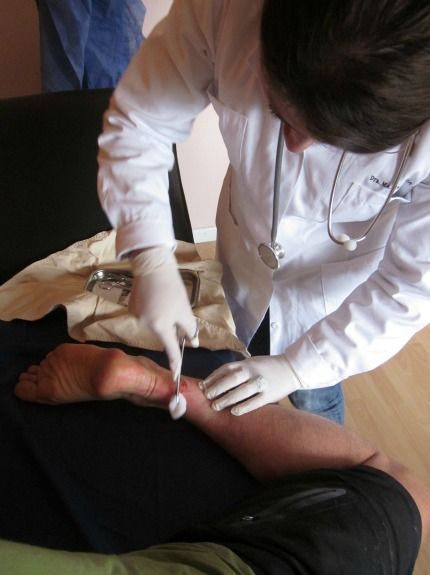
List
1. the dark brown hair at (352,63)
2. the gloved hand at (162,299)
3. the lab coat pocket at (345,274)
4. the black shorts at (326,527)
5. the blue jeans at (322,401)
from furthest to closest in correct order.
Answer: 1. the blue jeans at (322,401)
2. the lab coat pocket at (345,274)
3. the gloved hand at (162,299)
4. the black shorts at (326,527)
5. the dark brown hair at (352,63)

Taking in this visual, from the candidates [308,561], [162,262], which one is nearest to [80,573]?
[308,561]

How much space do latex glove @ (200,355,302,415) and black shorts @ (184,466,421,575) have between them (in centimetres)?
14

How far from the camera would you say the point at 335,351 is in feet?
2.77

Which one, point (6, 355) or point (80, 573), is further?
point (6, 355)

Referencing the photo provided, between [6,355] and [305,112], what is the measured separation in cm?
66

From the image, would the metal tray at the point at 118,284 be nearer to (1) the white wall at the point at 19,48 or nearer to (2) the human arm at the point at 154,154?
(2) the human arm at the point at 154,154

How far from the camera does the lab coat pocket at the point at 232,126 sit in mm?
729

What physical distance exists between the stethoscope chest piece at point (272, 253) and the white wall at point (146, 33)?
85cm

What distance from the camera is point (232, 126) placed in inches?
29.2

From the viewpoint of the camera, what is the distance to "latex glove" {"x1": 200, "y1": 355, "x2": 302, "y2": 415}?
843 mm

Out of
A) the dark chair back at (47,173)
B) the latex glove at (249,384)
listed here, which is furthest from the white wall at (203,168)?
the latex glove at (249,384)

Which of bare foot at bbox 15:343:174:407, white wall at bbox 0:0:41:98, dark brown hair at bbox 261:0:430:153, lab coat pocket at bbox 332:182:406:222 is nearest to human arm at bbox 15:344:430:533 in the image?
bare foot at bbox 15:343:174:407

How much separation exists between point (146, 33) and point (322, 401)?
1072 mm

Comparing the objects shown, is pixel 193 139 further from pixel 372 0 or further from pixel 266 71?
pixel 372 0
